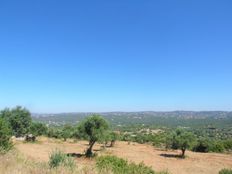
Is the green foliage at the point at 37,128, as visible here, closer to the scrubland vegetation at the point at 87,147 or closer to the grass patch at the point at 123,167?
the scrubland vegetation at the point at 87,147

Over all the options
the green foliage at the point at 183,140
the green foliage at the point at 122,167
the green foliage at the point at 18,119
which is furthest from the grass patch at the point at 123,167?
the green foliage at the point at 18,119

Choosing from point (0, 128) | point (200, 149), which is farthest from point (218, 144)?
point (0, 128)

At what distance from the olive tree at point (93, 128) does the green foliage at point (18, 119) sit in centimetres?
2516

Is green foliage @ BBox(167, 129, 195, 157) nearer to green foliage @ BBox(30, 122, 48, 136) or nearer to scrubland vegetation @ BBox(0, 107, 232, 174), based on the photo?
scrubland vegetation @ BBox(0, 107, 232, 174)

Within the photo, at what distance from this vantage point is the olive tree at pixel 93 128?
43.5 m

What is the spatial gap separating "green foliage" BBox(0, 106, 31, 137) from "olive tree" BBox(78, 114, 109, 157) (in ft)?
82.5

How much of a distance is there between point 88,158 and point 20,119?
95.6 ft

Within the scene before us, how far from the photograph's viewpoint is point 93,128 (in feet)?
144

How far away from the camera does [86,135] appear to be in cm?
4403

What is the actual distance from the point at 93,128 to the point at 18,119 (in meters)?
27.2

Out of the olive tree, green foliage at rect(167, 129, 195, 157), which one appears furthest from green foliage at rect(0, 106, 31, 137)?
green foliage at rect(167, 129, 195, 157)

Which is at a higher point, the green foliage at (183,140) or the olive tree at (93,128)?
the olive tree at (93,128)

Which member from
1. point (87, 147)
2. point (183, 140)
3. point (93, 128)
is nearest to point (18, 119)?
point (87, 147)

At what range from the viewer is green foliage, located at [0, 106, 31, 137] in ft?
213
